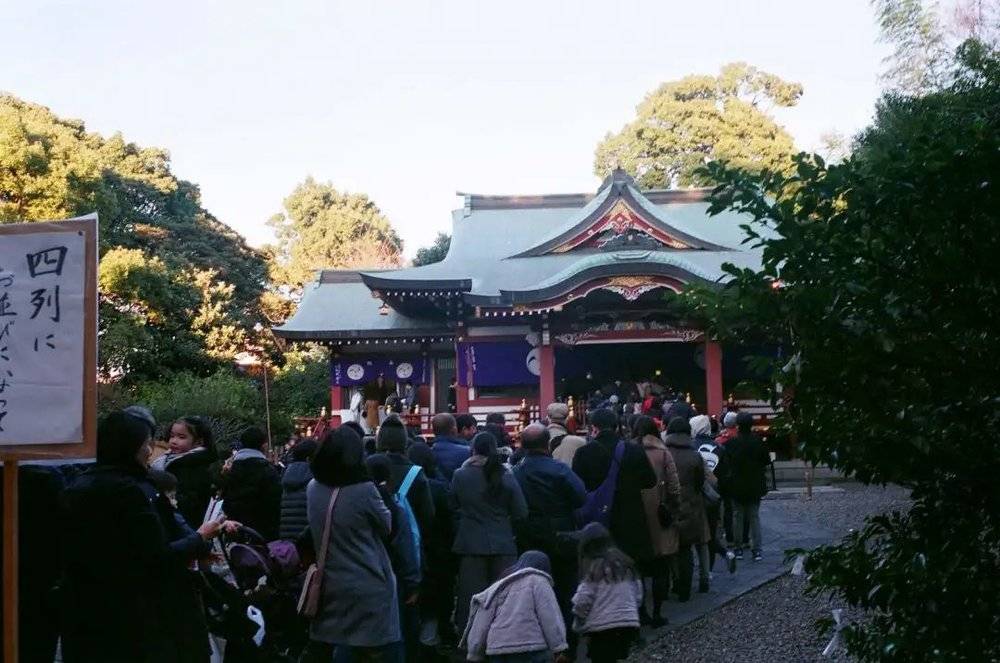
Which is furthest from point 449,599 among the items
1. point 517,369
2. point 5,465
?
point 517,369

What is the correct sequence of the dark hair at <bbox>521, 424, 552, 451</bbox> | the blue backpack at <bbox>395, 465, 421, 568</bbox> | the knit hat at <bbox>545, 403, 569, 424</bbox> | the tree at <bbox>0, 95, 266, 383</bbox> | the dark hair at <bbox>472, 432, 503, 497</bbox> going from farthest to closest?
the tree at <bbox>0, 95, 266, 383</bbox>
the knit hat at <bbox>545, 403, 569, 424</bbox>
the dark hair at <bbox>521, 424, 552, 451</bbox>
the dark hair at <bbox>472, 432, 503, 497</bbox>
the blue backpack at <bbox>395, 465, 421, 568</bbox>

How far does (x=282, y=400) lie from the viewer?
83.7ft

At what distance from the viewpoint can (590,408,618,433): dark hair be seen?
668 centimetres

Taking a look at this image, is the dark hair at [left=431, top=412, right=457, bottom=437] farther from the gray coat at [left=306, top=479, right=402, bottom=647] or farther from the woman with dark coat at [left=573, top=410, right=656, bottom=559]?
the gray coat at [left=306, top=479, right=402, bottom=647]

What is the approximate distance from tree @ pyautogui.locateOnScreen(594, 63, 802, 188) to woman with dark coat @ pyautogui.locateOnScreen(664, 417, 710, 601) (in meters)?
28.8

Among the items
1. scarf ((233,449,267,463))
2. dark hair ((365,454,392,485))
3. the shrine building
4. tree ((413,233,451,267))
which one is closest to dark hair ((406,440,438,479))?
dark hair ((365,454,392,485))

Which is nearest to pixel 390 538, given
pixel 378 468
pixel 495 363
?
pixel 378 468

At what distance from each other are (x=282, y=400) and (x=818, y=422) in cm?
2327

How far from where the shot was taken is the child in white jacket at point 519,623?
460 cm

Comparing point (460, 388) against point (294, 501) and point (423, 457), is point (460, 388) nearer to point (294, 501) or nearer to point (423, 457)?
point (423, 457)

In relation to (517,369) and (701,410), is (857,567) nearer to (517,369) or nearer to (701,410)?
(517,369)

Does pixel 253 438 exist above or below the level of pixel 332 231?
below

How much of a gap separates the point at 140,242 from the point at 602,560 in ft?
85.6

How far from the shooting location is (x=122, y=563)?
11.2ft
